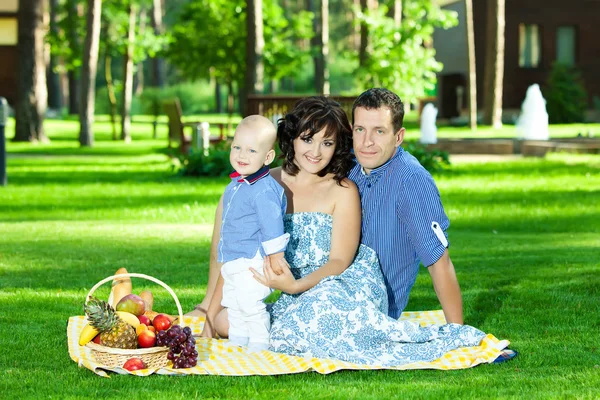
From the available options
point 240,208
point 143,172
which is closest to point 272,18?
point 143,172

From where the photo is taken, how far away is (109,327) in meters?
5.69

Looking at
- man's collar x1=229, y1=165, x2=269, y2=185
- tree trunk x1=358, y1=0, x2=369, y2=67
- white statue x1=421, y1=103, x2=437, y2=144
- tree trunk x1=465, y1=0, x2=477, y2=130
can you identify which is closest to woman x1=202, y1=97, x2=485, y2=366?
man's collar x1=229, y1=165, x2=269, y2=185

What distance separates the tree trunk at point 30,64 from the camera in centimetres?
2642

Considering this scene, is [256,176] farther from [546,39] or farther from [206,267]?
[546,39]

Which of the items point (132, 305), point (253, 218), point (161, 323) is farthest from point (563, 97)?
point (161, 323)

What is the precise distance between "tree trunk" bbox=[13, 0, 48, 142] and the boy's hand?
21653mm

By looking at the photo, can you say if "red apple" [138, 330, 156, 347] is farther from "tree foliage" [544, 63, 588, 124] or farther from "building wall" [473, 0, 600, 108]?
"building wall" [473, 0, 600, 108]

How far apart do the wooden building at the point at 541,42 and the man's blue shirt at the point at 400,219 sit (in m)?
35.0

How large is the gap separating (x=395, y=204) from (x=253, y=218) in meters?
0.85

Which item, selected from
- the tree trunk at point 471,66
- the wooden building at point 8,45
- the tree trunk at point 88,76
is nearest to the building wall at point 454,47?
the tree trunk at point 471,66

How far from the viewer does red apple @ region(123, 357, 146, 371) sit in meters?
5.58

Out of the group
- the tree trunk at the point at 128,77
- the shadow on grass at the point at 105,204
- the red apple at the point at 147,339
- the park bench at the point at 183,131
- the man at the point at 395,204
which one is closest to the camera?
the red apple at the point at 147,339

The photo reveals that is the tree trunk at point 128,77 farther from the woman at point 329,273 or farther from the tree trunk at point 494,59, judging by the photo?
the woman at point 329,273

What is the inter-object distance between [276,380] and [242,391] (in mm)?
302
